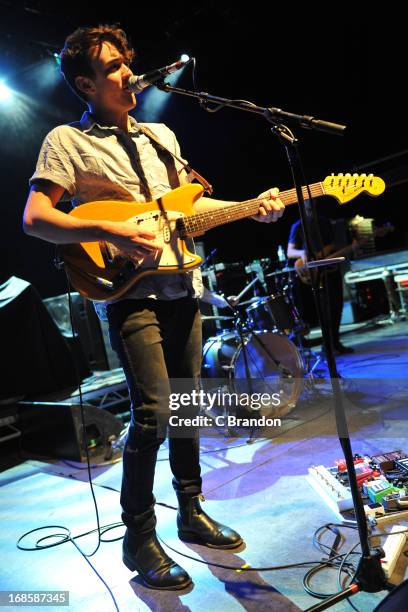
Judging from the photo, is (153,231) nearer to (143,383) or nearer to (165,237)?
(165,237)

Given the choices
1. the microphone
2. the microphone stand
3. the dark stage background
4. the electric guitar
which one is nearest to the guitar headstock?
the electric guitar

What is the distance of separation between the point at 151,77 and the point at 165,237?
25.6 inches

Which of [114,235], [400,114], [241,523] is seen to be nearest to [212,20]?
[400,114]

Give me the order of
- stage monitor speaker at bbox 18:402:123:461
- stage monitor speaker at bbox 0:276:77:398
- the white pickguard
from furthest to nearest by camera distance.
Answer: stage monitor speaker at bbox 0:276:77:398 → stage monitor speaker at bbox 18:402:123:461 → the white pickguard

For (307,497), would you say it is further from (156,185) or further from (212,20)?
(212,20)

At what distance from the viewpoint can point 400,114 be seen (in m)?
→ 9.14

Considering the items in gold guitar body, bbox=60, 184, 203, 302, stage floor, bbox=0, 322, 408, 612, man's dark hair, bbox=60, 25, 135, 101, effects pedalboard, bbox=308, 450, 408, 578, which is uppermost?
man's dark hair, bbox=60, 25, 135, 101

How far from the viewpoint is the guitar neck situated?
205cm

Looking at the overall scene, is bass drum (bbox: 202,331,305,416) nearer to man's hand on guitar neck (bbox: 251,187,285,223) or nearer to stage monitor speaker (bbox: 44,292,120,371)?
stage monitor speaker (bbox: 44,292,120,371)

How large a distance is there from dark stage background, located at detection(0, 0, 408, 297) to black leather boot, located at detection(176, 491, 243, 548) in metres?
5.49

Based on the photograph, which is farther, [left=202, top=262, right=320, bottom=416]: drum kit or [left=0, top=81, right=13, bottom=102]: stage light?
[left=0, top=81, right=13, bottom=102]: stage light

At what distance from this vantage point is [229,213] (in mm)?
2164

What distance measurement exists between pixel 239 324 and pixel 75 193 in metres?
2.60

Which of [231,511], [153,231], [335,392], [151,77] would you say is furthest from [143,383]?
[151,77]
